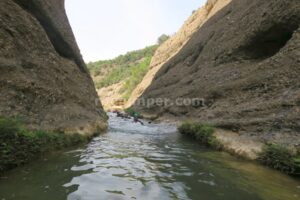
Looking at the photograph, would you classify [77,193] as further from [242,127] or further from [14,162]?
[242,127]

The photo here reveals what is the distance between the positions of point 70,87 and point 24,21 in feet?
14.3

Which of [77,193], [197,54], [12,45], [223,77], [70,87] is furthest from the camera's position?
[197,54]

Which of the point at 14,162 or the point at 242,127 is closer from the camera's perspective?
the point at 14,162

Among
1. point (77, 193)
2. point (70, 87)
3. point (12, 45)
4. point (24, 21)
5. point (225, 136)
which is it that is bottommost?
point (77, 193)

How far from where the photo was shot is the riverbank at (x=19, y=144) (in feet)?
23.4

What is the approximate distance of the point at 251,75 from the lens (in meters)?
16.5

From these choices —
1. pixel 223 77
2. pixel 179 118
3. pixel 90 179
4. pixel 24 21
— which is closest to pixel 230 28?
pixel 223 77

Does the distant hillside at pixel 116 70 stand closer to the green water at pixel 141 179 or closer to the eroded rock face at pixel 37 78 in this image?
the eroded rock face at pixel 37 78

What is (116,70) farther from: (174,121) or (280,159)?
(280,159)

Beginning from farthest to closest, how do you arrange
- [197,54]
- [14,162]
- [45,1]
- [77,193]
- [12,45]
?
[197,54], [45,1], [12,45], [14,162], [77,193]

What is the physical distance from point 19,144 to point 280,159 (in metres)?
7.51

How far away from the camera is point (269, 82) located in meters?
14.2

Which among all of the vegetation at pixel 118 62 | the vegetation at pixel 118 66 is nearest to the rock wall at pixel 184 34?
the vegetation at pixel 118 66

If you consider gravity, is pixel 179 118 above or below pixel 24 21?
below
